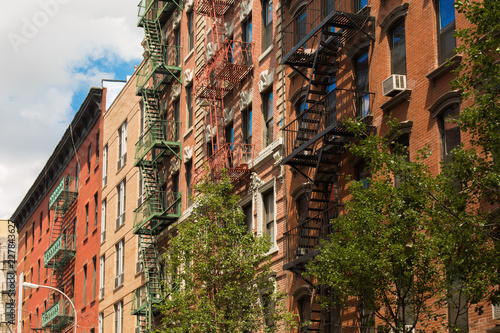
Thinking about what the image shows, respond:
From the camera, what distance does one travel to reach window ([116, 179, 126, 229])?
51.0 m

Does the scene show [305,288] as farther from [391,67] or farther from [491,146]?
[491,146]

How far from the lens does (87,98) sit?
198 ft

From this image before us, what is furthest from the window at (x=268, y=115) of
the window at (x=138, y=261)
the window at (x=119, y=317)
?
the window at (x=119, y=317)

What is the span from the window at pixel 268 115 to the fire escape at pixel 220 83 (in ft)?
3.79

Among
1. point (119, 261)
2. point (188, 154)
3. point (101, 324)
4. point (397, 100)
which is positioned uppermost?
point (188, 154)

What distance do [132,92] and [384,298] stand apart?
36.1 metres

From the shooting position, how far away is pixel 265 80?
3309 cm

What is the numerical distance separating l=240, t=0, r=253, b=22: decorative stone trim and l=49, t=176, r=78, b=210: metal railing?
101 ft

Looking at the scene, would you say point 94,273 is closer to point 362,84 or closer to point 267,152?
point 267,152

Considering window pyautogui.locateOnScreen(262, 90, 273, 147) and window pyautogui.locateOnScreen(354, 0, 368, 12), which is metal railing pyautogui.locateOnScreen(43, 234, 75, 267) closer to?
window pyautogui.locateOnScreen(262, 90, 273, 147)

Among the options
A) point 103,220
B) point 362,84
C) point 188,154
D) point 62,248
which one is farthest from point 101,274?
point 362,84

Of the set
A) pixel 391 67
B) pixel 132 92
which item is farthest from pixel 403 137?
pixel 132 92

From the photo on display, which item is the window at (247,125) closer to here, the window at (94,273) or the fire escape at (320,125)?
the fire escape at (320,125)

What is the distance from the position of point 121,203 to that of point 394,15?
30507mm
